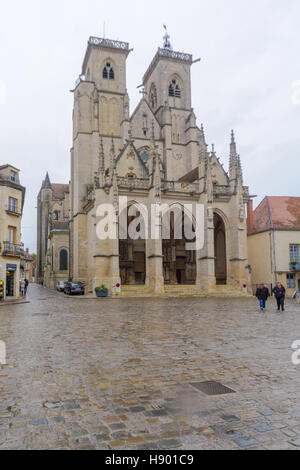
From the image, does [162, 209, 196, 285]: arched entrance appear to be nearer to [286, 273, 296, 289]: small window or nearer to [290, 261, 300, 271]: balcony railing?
[286, 273, 296, 289]: small window

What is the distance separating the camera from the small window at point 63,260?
4797 centimetres

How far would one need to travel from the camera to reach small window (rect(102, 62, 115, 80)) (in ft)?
138

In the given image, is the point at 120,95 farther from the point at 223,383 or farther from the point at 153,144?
the point at 223,383

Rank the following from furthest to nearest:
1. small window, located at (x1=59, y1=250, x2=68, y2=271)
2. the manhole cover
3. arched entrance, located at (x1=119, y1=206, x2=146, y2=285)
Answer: small window, located at (x1=59, y1=250, x2=68, y2=271) < arched entrance, located at (x1=119, y1=206, x2=146, y2=285) < the manhole cover

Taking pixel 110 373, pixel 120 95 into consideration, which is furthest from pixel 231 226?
pixel 110 373

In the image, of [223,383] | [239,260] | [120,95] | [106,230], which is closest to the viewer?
[223,383]

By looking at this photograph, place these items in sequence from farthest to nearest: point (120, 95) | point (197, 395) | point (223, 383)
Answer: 1. point (120, 95)
2. point (223, 383)
3. point (197, 395)

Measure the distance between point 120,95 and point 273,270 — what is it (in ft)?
84.1

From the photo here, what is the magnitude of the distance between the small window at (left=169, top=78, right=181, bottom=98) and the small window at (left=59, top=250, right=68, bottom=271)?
79.2 ft

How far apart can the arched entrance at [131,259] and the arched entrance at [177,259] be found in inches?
95.0

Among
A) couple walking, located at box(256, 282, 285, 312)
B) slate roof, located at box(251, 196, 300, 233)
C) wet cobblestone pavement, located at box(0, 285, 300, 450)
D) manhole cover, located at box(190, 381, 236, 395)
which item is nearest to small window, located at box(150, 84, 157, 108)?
slate roof, located at box(251, 196, 300, 233)

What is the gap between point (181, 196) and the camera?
1251 inches

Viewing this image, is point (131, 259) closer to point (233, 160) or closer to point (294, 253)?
point (233, 160)

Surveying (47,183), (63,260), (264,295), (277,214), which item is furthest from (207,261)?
(47,183)
